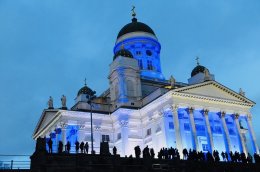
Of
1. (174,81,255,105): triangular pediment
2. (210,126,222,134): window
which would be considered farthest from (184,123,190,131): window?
(174,81,255,105): triangular pediment

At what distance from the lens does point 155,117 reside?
147 feet

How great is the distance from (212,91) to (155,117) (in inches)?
308

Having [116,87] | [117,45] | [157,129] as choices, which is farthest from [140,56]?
[157,129]

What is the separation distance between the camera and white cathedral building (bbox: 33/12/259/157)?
4294 cm

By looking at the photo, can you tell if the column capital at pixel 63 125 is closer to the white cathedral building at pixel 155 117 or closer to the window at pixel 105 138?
the white cathedral building at pixel 155 117

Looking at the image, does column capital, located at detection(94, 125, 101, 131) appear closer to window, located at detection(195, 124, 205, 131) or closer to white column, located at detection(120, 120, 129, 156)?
white column, located at detection(120, 120, 129, 156)

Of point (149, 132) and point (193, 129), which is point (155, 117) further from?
point (193, 129)

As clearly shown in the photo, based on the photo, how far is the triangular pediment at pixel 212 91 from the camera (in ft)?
143

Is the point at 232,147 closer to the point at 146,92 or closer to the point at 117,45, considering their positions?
the point at 146,92

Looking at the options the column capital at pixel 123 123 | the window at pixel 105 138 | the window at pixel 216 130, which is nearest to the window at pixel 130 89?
the column capital at pixel 123 123

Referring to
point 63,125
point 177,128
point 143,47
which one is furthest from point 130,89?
point 177,128

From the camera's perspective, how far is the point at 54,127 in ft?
157

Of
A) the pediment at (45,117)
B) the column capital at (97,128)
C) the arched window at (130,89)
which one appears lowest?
the column capital at (97,128)

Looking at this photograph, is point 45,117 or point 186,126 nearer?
point 186,126
